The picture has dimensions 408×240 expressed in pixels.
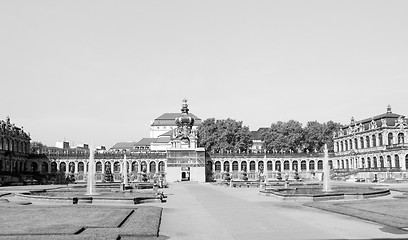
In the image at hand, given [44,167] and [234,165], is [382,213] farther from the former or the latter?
[44,167]

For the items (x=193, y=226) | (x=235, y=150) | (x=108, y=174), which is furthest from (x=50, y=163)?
(x=193, y=226)

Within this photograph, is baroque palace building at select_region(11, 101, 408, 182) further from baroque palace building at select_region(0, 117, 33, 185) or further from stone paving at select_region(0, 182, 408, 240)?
stone paving at select_region(0, 182, 408, 240)

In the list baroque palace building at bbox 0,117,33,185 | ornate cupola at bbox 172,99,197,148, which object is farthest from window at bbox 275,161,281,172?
baroque palace building at bbox 0,117,33,185

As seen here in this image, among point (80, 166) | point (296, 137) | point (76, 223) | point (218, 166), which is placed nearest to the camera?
point (76, 223)

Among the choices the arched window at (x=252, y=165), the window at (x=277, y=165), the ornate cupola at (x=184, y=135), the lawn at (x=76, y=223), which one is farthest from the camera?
the arched window at (x=252, y=165)

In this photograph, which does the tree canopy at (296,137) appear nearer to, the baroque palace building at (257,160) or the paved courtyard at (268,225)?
the baroque palace building at (257,160)

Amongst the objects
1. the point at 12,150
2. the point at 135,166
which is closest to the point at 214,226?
the point at 12,150

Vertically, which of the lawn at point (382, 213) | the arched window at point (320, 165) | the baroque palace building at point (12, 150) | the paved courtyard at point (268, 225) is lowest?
the paved courtyard at point (268, 225)

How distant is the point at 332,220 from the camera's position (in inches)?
827

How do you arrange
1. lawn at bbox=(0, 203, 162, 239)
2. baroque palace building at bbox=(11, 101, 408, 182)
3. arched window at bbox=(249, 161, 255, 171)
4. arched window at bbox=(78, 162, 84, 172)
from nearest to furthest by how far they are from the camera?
lawn at bbox=(0, 203, 162, 239), baroque palace building at bbox=(11, 101, 408, 182), arched window at bbox=(78, 162, 84, 172), arched window at bbox=(249, 161, 255, 171)

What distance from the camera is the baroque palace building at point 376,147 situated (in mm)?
81938

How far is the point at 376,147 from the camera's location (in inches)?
3583

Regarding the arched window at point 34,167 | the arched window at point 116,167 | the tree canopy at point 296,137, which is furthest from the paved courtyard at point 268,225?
the tree canopy at point 296,137

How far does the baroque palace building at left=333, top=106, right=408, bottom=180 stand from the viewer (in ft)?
269
